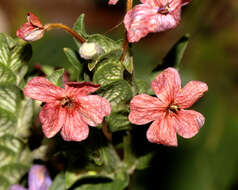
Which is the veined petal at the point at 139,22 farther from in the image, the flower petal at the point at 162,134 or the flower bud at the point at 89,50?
the flower petal at the point at 162,134

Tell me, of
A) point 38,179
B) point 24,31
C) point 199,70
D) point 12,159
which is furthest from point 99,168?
point 199,70

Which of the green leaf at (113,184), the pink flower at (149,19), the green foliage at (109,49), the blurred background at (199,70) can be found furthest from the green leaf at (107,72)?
the blurred background at (199,70)

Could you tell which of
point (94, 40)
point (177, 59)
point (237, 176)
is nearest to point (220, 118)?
point (237, 176)

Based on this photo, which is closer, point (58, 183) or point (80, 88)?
point (80, 88)

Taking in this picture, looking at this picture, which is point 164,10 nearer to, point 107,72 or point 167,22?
point 167,22

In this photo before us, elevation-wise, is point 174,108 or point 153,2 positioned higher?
point 153,2
